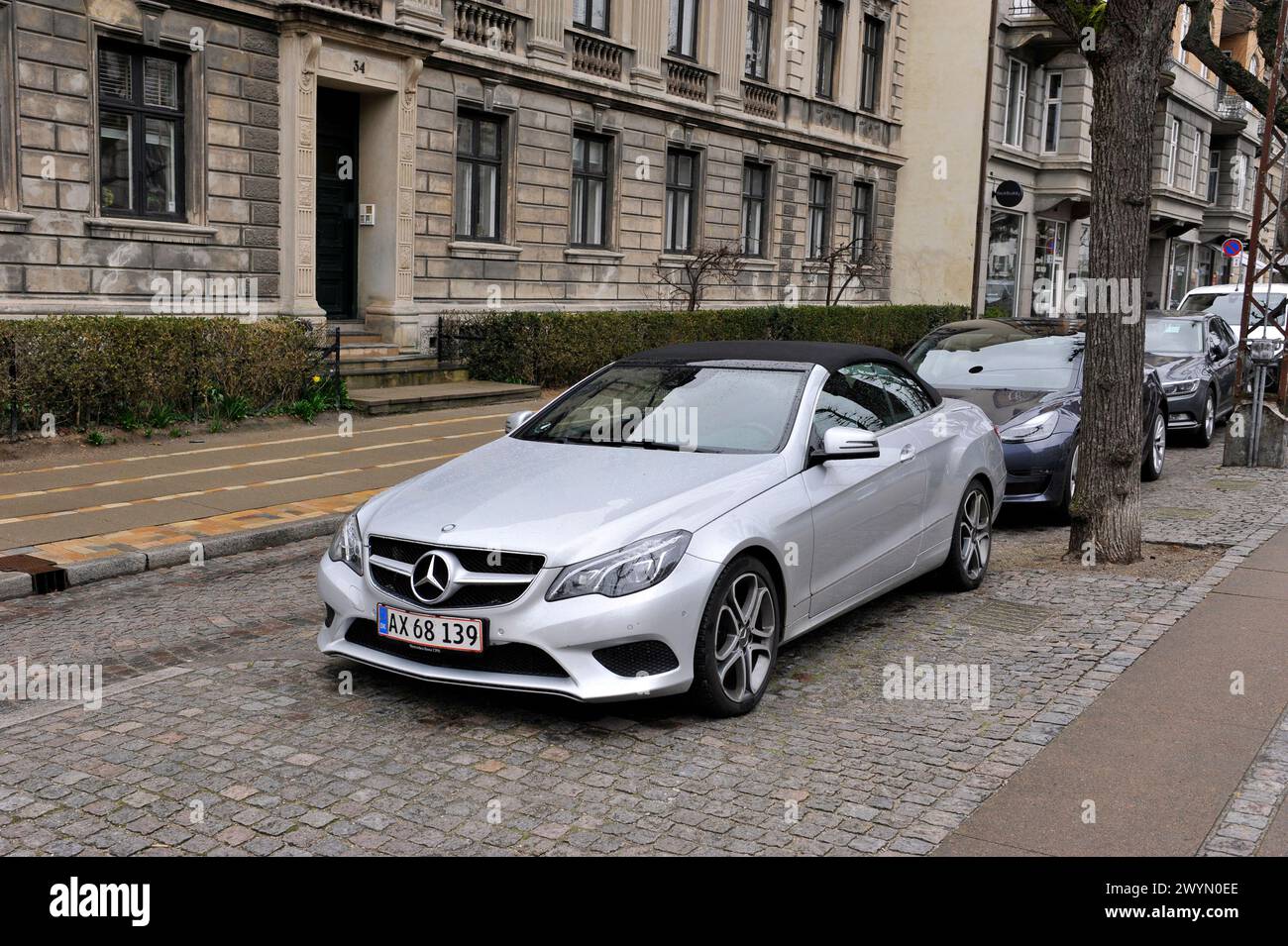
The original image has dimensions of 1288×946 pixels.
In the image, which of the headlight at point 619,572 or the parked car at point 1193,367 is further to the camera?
the parked car at point 1193,367

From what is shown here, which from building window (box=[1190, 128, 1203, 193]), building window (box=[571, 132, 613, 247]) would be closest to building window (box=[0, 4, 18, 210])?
building window (box=[571, 132, 613, 247])

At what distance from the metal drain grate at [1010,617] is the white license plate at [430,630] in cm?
342

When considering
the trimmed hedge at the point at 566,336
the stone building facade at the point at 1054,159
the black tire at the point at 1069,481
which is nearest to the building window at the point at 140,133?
the trimmed hedge at the point at 566,336

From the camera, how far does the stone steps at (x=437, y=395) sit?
16.3 m

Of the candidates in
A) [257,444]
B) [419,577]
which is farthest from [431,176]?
[419,577]

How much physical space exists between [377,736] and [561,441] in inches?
80.7

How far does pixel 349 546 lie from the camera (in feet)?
19.4

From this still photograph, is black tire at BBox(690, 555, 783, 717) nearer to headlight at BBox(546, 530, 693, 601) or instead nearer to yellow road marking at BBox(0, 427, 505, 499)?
headlight at BBox(546, 530, 693, 601)

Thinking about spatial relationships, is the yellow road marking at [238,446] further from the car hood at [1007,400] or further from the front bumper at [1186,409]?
the front bumper at [1186,409]

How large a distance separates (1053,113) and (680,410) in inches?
1423

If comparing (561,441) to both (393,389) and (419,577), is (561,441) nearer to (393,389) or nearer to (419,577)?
(419,577)

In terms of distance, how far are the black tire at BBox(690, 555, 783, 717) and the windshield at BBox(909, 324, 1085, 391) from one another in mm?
6349

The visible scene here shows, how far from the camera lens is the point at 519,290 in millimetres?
22031

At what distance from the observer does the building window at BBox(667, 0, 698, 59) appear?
25.7 metres
